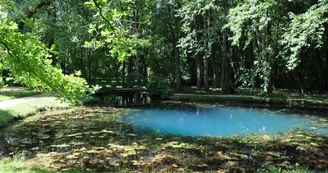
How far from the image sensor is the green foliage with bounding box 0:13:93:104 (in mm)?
4875

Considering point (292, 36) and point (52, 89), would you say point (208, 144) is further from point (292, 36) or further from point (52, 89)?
point (292, 36)

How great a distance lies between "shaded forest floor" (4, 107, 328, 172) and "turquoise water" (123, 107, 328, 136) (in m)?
1.22

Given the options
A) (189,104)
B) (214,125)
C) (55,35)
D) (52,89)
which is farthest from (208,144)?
(55,35)

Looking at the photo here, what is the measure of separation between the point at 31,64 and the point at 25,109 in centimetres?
1157

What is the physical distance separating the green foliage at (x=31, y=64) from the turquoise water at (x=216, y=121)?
724cm

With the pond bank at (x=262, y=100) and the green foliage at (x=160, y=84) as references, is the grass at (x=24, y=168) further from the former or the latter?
the green foliage at (x=160, y=84)

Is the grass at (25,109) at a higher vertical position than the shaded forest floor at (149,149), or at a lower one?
higher

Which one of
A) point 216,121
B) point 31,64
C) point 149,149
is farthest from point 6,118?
point 216,121

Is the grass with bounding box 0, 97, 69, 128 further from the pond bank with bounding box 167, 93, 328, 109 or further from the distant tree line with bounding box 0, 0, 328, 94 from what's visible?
the pond bank with bounding box 167, 93, 328, 109

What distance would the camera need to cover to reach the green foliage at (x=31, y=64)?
488cm

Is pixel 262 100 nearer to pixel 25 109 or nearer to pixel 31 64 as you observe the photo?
pixel 25 109

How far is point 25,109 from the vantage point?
50.4 feet

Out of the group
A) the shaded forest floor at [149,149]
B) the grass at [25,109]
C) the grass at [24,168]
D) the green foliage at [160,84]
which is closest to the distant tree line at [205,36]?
the green foliage at [160,84]

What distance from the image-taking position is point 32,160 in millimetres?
8102
